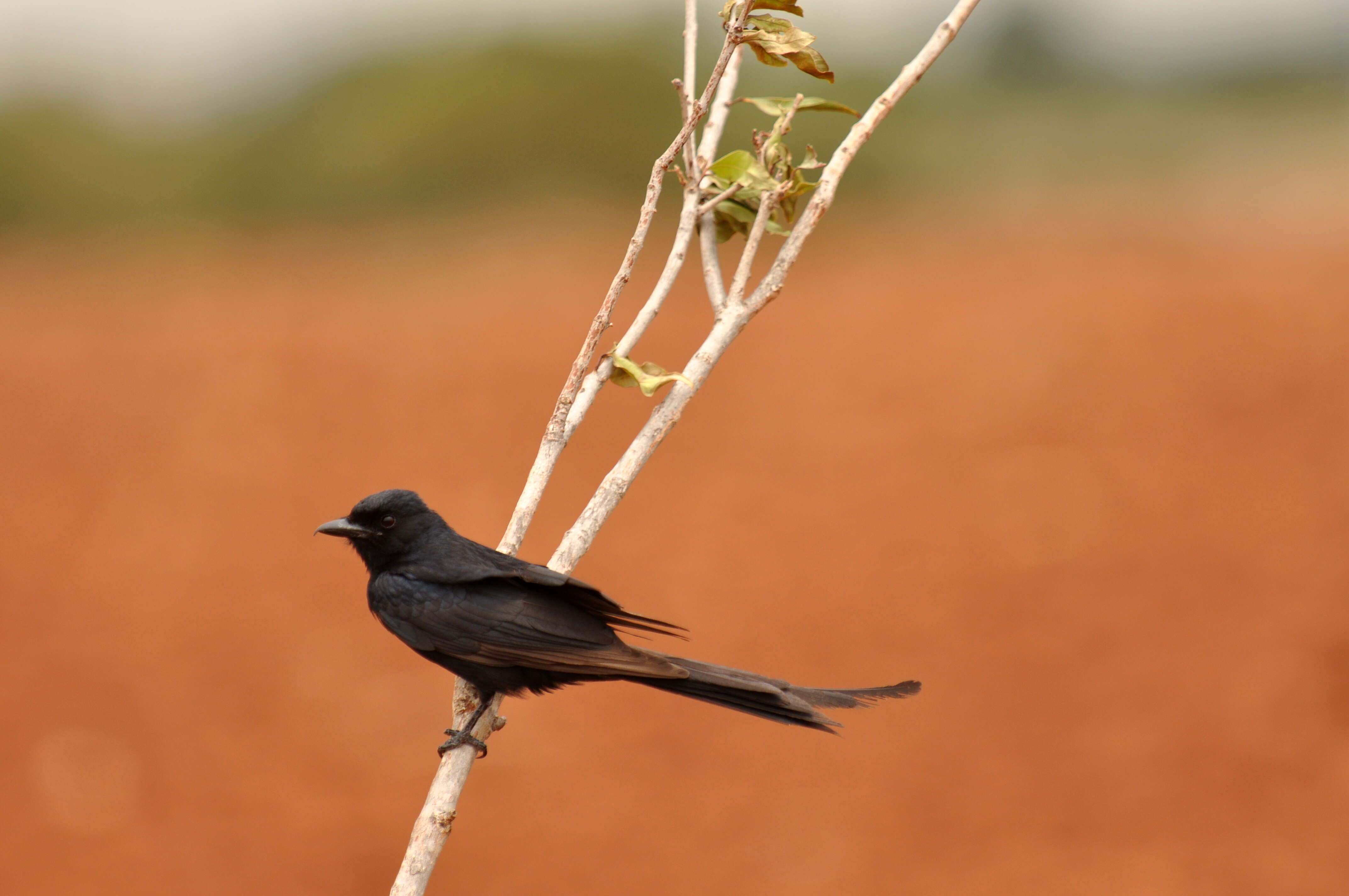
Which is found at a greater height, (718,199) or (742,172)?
(742,172)

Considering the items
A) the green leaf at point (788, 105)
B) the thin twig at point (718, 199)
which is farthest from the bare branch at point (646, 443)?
the green leaf at point (788, 105)

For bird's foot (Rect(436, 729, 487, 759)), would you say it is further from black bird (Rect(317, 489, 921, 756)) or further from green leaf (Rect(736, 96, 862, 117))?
green leaf (Rect(736, 96, 862, 117))

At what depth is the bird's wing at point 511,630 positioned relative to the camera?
10.2ft

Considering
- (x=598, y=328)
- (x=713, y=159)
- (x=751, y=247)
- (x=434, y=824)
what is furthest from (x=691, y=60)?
(x=434, y=824)

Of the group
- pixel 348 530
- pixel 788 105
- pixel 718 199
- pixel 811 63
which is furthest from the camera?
pixel 348 530

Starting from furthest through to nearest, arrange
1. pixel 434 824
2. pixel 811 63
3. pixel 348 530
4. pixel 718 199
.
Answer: pixel 348 530 → pixel 718 199 → pixel 811 63 → pixel 434 824

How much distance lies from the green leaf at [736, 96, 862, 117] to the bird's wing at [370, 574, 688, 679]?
1556 millimetres

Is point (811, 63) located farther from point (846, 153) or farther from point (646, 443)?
point (646, 443)

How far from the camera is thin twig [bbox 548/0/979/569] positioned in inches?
112

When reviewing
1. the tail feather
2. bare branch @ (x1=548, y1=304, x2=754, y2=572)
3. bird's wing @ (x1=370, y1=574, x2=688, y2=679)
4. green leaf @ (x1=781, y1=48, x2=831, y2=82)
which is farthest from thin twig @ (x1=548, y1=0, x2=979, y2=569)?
the tail feather

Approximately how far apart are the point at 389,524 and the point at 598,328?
111cm

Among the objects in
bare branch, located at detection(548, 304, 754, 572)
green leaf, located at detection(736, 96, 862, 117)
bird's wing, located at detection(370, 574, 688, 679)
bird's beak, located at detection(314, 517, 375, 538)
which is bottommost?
bird's wing, located at detection(370, 574, 688, 679)

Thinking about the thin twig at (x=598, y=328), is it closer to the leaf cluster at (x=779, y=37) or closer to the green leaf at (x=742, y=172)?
the leaf cluster at (x=779, y=37)

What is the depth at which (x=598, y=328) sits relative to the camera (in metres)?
2.83
